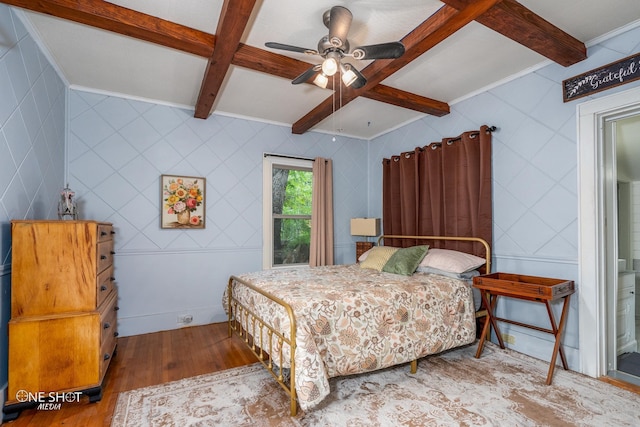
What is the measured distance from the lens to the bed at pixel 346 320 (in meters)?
1.88

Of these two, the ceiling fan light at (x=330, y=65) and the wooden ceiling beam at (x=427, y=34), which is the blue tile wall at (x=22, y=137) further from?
the wooden ceiling beam at (x=427, y=34)

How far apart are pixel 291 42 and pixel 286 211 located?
2.34m

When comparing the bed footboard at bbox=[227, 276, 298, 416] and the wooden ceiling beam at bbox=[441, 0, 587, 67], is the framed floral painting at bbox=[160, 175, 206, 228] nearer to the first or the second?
the bed footboard at bbox=[227, 276, 298, 416]

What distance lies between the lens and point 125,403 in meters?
2.06

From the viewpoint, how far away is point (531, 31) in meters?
2.10

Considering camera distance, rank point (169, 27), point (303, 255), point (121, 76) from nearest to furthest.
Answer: point (169, 27), point (121, 76), point (303, 255)

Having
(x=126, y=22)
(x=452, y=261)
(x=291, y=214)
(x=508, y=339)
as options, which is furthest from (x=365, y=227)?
(x=126, y=22)

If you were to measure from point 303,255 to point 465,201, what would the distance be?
2226 millimetres

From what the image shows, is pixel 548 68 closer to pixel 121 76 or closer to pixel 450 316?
pixel 450 316

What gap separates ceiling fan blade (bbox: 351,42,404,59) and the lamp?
2.50 metres

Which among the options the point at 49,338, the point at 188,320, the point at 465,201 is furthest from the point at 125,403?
the point at 465,201

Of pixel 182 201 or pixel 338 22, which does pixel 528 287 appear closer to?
pixel 338 22

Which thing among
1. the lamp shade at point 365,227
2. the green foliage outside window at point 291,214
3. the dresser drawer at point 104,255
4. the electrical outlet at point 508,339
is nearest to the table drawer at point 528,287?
the electrical outlet at point 508,339

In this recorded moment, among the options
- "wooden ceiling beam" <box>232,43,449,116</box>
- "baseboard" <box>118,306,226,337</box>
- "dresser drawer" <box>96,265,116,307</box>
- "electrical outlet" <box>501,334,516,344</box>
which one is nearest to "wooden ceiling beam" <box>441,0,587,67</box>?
"wooden ceiling beam" <box>232,43,449,116</box>
